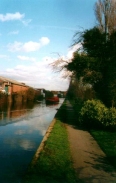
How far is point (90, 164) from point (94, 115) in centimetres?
707

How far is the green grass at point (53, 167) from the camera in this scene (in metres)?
5.44

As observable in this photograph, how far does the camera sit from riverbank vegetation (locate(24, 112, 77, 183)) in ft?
17.8

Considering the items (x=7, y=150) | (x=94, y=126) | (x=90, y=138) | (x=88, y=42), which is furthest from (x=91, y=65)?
(x=7, y=150)

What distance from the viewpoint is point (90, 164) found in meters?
6.88

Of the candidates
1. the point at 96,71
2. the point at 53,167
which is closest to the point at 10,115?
the point at 96,71

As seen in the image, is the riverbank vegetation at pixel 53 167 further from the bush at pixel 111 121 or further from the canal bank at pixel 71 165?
the bush at pixel 111 121

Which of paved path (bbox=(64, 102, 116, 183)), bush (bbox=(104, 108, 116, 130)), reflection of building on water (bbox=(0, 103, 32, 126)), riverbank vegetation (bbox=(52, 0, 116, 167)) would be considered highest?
riverbank vegetation (bbox=(52, 0, 116, 167))

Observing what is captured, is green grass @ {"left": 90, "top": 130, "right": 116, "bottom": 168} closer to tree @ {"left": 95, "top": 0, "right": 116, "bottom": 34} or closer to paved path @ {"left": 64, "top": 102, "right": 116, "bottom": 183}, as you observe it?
paved path @ {"left": 64, "top": 102, "right": 116, "bottom": 183}

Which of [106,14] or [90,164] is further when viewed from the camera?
[106,14]

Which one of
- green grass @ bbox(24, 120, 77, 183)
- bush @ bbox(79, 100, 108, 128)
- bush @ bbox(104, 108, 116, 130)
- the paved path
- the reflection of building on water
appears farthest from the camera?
the reflection of building on water

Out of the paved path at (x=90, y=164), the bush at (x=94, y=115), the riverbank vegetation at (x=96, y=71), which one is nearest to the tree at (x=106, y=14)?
the riverbank vegetation at (x=96, y=71)

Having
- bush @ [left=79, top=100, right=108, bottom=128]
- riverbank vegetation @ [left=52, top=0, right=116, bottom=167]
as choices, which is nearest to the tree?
riverbank vegetation @ [left=52, top=0, right=116, bottom=167]

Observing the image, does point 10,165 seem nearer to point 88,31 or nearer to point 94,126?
point 94,126

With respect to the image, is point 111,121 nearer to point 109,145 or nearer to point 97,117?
point 97,117
